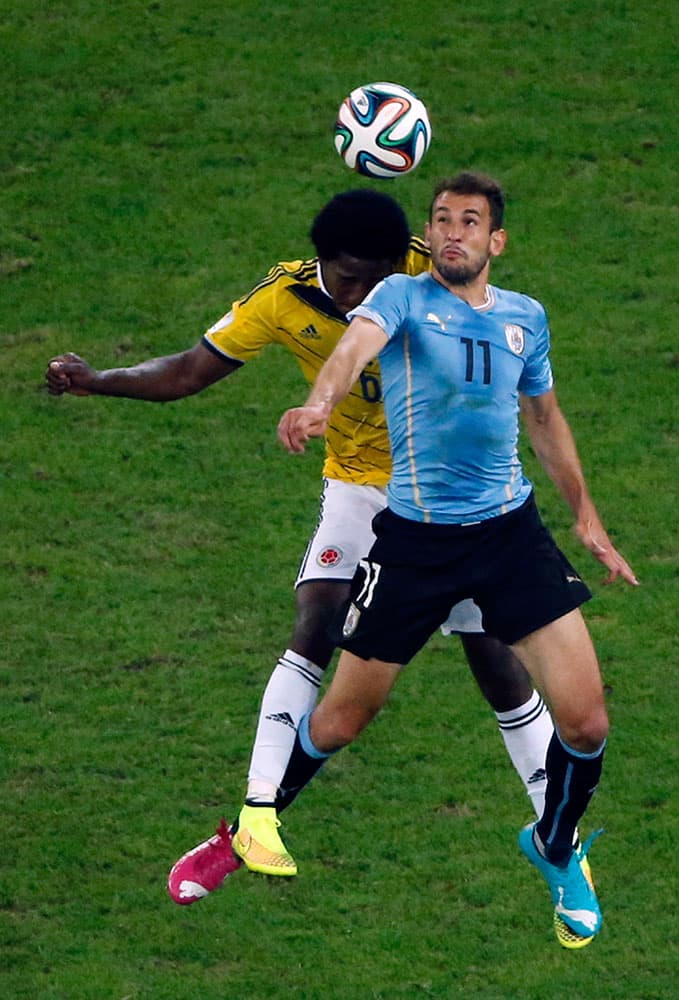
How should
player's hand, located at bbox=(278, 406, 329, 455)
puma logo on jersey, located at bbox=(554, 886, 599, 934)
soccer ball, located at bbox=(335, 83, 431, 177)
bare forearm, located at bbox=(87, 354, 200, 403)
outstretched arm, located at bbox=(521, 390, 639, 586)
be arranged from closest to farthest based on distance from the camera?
player's hand, located at bbox=(278, 406, 329, 455)
outstretched arm, located at bbox=(521, 390, 639, 586)
puma logo on jersey, located at bbox=(554, 886, 599, 934)
bare forearm, located at bbox=(87, 354, 200, 403)
soccer ball, located at bbox=(335, 83, 431, 177)

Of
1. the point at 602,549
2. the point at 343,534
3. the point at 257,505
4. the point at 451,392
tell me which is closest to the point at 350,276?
the point at 451,392

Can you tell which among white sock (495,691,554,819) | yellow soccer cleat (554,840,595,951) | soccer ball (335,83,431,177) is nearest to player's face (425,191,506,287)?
soccer ball (335,83,431,177)

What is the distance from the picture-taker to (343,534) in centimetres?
957

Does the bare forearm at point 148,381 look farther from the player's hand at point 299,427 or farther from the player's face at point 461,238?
the player's hand at point 299,427

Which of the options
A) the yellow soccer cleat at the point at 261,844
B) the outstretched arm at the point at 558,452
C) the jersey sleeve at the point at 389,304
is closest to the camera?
the jersey sleeve at the point at 389,304

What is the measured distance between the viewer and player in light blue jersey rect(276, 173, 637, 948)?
855 centimetres

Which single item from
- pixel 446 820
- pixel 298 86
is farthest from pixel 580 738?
pixel 298 86

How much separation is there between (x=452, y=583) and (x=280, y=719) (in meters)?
1.28

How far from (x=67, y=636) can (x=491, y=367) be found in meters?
6.12

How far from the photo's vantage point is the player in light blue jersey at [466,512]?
855cm

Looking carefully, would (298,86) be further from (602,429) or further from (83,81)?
(602,429)

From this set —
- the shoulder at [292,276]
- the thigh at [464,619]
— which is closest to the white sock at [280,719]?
the thigh at [464,619]

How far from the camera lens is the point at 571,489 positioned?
9094mm

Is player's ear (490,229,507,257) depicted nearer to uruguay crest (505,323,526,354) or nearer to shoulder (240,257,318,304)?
uruguay crest (505,323,526,354)
